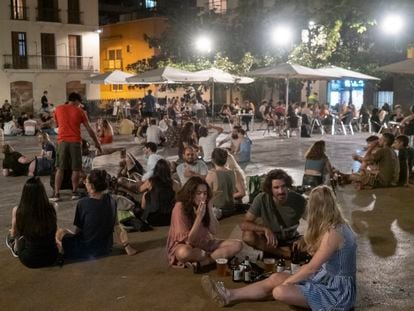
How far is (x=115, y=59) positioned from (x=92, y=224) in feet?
140

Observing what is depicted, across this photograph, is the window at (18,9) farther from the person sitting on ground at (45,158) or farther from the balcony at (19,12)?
the person sitting on ground at (45,158)

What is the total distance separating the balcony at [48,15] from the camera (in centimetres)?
3819

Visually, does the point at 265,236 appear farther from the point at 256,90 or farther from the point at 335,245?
the point at 256,90

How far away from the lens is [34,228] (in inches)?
216

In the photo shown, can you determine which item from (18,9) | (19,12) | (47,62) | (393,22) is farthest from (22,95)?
(393,22)

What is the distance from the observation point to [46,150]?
37.7ft

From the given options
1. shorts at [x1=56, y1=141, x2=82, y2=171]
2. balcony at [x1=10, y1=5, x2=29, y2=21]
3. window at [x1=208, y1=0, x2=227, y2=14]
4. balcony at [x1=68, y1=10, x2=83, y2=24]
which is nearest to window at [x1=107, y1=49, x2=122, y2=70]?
balcony at [x1=68, y1=10, x2=83, y2=24]

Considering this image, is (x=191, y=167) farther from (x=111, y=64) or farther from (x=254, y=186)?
(x=111, y=64)

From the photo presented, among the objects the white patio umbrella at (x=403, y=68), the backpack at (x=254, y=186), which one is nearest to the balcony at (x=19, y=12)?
the white patio umbrella at (x=403, y=68)

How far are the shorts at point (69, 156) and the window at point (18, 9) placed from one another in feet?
102

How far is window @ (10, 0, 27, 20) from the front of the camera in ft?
122

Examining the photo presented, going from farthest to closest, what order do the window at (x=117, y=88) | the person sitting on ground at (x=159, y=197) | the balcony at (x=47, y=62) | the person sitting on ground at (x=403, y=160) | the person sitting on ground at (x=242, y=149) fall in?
1. the window at (x=117, y=88)
2. the balcony at (x=47, y=62)
3. the person sitting on ground at (x=242, y=149)
4. the person sitting on ground at (x=403, y=160)
5. the person sitting on ground at (x=159, y=197)

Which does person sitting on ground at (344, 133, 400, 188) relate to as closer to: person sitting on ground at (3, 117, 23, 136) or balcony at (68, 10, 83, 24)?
person sitting on ground at (3, 117, 23, 136)

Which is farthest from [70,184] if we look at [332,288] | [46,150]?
[332,288]
